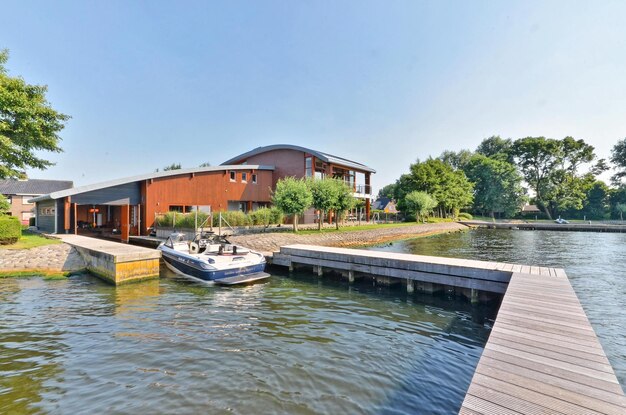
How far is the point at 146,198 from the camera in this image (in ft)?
67.9

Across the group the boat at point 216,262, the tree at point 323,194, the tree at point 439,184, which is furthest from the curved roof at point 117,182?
the tree at point 439,184

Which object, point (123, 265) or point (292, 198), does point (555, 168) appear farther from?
point (123, 265)

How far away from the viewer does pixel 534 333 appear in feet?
14.7

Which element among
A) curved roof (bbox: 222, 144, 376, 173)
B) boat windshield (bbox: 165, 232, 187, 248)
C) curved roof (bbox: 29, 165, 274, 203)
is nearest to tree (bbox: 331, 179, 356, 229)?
curved roof (bbox: 222, 144, 376, 173)

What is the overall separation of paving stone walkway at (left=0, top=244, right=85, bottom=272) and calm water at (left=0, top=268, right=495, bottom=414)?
3056 mm

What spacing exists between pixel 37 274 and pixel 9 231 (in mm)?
3372

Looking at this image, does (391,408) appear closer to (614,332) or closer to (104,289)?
(614,332)

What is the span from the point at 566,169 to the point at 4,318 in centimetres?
7150

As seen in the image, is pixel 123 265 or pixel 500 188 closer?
pixel 123 265

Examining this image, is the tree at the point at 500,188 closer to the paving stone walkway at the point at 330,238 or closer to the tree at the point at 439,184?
the tree at the point at 439,184

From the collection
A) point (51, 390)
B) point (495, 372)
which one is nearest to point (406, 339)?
point (495, 372)

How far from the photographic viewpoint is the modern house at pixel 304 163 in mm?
26812

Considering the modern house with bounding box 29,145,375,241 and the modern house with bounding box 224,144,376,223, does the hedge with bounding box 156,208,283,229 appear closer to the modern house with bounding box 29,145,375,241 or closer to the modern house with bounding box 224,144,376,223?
the modern house with bounding box 29,145,375,241

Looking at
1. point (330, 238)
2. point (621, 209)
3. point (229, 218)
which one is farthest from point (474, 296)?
point (621, 209)
